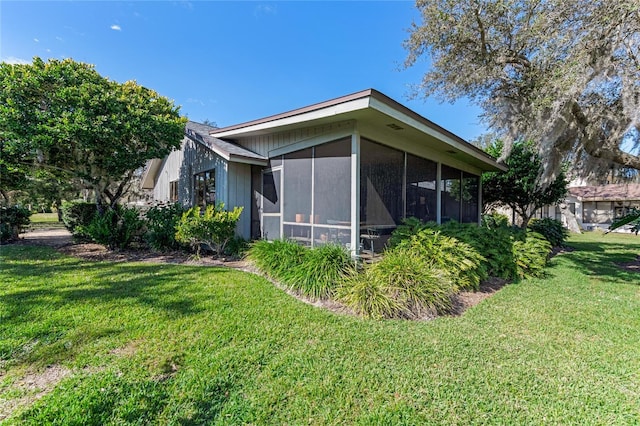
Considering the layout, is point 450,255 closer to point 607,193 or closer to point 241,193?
point 241,193

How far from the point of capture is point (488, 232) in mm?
6895

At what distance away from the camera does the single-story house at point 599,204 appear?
2050 cm

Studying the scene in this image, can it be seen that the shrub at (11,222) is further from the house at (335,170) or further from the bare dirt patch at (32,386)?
the bare dirt patch at (32,386)

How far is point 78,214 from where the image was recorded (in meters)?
9.52

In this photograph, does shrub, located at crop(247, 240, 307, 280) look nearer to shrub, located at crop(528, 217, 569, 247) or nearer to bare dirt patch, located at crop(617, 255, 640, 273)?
bare dirt patch, located at crop(617, 255, 640, 273)

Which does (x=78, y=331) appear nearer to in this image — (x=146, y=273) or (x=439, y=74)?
(x=146, y=273)

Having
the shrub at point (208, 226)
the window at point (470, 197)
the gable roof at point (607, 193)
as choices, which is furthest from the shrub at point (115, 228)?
the gable roof at point (607, 193)

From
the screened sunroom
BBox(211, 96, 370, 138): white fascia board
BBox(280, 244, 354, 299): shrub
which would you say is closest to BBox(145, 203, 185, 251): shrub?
the screened sunroom

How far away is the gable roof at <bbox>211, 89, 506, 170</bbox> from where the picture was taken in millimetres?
4797

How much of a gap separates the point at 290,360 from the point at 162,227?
6.72m

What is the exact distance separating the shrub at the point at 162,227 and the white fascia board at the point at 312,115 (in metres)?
3.03

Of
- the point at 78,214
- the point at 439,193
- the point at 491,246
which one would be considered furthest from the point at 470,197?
the point at 78,214

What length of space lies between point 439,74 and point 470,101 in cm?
136

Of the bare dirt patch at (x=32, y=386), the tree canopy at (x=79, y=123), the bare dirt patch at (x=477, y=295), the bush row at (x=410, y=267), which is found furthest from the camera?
the tree canopy at (x=79, y=123)
